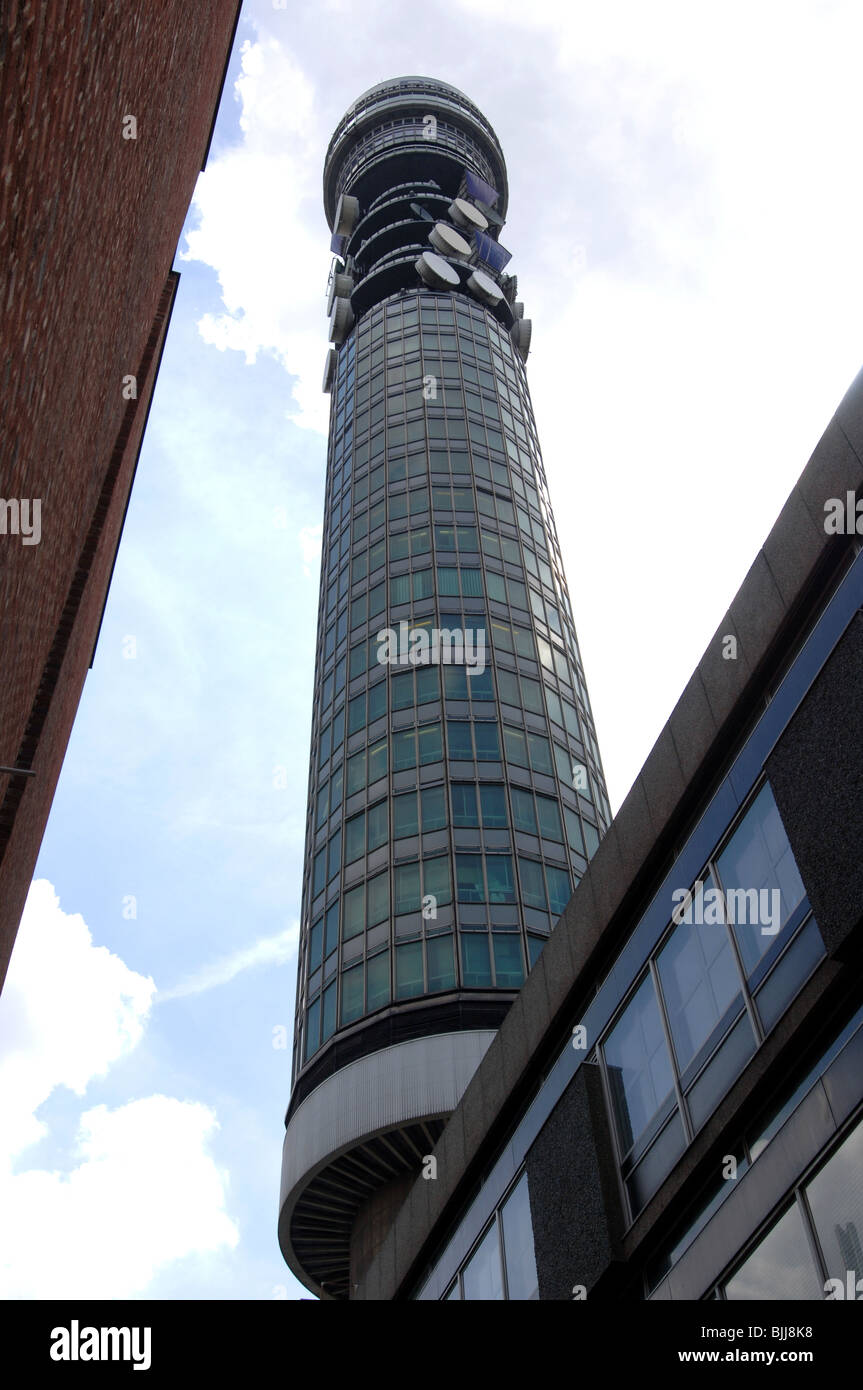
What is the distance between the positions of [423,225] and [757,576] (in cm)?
7796

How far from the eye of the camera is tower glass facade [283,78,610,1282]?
127ft

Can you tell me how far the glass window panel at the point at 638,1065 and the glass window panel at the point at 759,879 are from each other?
2.02 m

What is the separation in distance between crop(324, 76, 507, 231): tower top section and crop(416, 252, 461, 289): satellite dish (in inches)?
727

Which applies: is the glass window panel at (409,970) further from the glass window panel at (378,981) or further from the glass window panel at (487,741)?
the glass window panel at (487,741)

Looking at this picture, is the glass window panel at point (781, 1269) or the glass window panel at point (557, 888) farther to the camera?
the glass window panel at point (557, 888)

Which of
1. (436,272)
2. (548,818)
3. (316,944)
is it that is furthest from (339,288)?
(316,944)

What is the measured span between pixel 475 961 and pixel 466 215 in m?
62.3

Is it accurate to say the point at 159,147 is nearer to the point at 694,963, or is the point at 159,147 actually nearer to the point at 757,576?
the point at 757,576

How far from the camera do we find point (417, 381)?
216 feet

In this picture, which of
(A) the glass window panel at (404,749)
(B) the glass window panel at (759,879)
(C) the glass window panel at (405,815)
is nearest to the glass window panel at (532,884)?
(C) the glass window panel at (405,815)

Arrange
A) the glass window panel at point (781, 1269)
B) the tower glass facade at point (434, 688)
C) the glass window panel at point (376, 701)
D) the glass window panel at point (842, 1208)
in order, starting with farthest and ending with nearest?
the glass window panel at point (376, 701) < the tower glass facade at point (434, 688) < the glass window panel at point (781, 1269) < the glass window panel at point (842, 1208)

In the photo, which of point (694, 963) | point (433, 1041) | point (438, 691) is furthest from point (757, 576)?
point (438, 691)

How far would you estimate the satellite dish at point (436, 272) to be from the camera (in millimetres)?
74312

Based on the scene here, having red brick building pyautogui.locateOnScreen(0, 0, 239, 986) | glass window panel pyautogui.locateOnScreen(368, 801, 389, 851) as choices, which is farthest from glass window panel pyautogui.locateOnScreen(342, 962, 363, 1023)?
red brick building pyautogui.locateOnScreen(0, 0, 239, 986)
